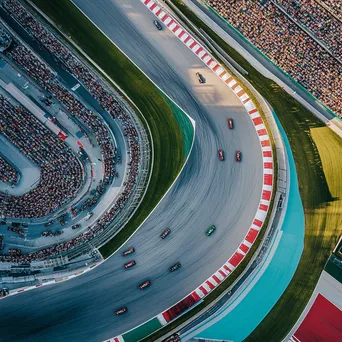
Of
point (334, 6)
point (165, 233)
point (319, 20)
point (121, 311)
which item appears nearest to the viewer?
point (334, 6)

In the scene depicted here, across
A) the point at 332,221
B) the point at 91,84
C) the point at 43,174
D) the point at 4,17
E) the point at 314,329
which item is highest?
the point at 4,17

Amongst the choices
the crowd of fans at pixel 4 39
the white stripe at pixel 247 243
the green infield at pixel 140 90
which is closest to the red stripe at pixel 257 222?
the white stripe at pixel 247 243

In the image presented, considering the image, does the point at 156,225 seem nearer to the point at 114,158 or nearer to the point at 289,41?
the point at 114,158

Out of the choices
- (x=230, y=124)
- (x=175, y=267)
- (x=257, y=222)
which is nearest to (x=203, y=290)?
(x=175, y=267)

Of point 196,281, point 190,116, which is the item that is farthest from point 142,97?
point 196,281

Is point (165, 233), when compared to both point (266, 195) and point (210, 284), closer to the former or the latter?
point (210, 284)

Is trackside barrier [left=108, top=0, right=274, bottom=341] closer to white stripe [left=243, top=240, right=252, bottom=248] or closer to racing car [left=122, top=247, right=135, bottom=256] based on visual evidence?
white stripe [left=243, top=240, right=252, bottom=248]
